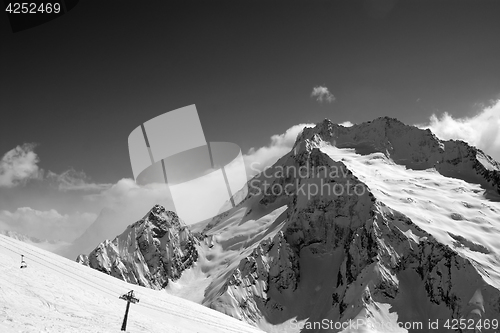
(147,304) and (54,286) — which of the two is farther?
(147,304)

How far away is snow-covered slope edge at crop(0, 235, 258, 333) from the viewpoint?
20.9m

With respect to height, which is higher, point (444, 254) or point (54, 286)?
point (444, 254)

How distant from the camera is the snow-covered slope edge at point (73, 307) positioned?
68.7 ft

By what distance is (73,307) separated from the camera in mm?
25250

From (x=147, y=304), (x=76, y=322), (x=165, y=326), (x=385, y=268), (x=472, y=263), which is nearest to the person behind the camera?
(x=76, y=322)

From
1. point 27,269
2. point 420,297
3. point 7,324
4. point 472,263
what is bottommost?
point 7,324

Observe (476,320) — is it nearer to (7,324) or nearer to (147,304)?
(147,304)

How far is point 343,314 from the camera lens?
619ft

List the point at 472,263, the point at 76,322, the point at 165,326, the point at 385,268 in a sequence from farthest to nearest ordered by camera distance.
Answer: the point at 385,268 → the point at 472,263 → the point at 165,326 → the point at 76,322

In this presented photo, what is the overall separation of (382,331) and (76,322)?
7414 inches

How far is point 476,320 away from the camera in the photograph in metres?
155

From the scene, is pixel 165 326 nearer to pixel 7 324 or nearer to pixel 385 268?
pixel 7 324

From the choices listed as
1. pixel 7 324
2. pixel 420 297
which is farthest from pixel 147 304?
pixel 420 297

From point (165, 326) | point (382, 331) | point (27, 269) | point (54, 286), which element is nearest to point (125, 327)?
point (165, 326)
